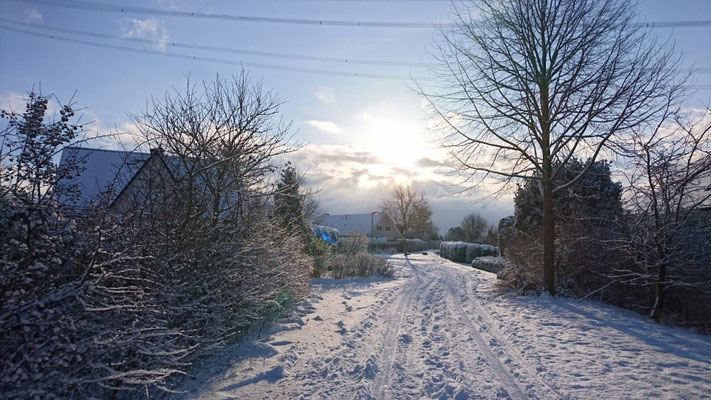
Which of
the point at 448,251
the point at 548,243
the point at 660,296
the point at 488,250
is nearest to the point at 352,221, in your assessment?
the point at 448,251

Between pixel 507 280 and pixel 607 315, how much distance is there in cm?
377

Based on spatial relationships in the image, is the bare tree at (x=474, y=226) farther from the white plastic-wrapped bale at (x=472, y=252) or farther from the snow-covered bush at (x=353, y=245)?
the snow-covered bush at (x=353, y=245)

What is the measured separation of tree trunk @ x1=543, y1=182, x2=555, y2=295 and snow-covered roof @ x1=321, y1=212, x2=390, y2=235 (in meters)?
55.7

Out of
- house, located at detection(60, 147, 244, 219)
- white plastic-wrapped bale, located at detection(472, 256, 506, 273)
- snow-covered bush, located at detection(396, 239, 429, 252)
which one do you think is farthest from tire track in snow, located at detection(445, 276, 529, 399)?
snow-covered bush, located at detection(396, 239, 429, 252)

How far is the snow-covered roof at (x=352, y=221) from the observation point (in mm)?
66312

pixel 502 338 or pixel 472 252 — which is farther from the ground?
pixel 472 252

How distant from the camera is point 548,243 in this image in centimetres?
969

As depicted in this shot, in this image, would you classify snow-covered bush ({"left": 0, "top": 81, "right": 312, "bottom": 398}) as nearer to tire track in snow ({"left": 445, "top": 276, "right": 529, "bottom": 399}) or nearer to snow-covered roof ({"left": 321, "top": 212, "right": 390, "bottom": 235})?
tire track in snow ({"left": 445, "top": 276, "right": 529, "bottom": 399})

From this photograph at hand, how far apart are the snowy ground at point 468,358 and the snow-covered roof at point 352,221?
57.7m

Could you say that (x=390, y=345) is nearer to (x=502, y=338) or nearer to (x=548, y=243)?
(x=502, y=338)

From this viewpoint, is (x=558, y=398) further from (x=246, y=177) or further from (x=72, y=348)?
(x=246, y=177)

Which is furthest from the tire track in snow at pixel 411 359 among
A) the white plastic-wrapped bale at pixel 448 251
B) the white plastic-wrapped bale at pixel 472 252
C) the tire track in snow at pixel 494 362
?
the white plastic-wrapped bale at pixel 448 251

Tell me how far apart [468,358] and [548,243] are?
5800 mm

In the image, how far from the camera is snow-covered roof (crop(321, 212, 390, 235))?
218ft
